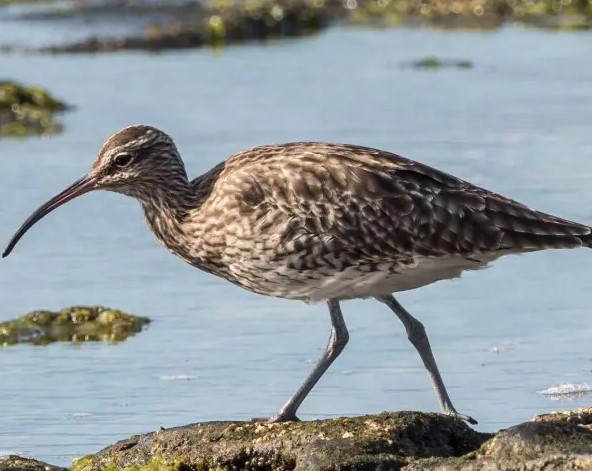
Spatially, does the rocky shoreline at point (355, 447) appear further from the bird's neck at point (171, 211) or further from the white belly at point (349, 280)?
the bird's neck at point (171, 211)

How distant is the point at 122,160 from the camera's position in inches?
393

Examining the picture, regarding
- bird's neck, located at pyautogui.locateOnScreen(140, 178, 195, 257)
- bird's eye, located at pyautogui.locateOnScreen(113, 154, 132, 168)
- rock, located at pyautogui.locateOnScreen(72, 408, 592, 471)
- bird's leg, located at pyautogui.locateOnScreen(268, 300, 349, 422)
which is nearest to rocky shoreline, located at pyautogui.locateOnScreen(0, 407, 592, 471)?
rock, located at pyautogui.locateOnScreen(72, 408, 592, 471)

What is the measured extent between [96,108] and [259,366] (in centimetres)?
909

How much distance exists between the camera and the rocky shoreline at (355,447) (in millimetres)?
7281

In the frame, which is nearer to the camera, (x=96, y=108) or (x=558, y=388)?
(x=558, y=388)

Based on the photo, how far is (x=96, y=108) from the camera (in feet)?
63.1

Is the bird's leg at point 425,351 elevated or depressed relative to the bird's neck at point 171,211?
depressed

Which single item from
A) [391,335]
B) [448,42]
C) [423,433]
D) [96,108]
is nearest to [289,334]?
[391,335]

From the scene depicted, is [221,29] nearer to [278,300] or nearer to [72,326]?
[278,300]

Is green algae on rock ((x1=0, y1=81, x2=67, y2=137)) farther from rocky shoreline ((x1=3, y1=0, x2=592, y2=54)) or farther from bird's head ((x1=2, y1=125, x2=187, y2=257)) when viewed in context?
bird's head ((x1=2, y1=125, x2=187, y2=257))

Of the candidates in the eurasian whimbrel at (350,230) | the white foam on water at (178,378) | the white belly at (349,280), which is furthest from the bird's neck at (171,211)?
the white foam on water at (178,378)

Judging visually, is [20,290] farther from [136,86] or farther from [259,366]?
[136,86]

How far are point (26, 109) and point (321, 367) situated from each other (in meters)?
10.4

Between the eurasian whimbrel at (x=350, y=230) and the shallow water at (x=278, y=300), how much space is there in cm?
80
